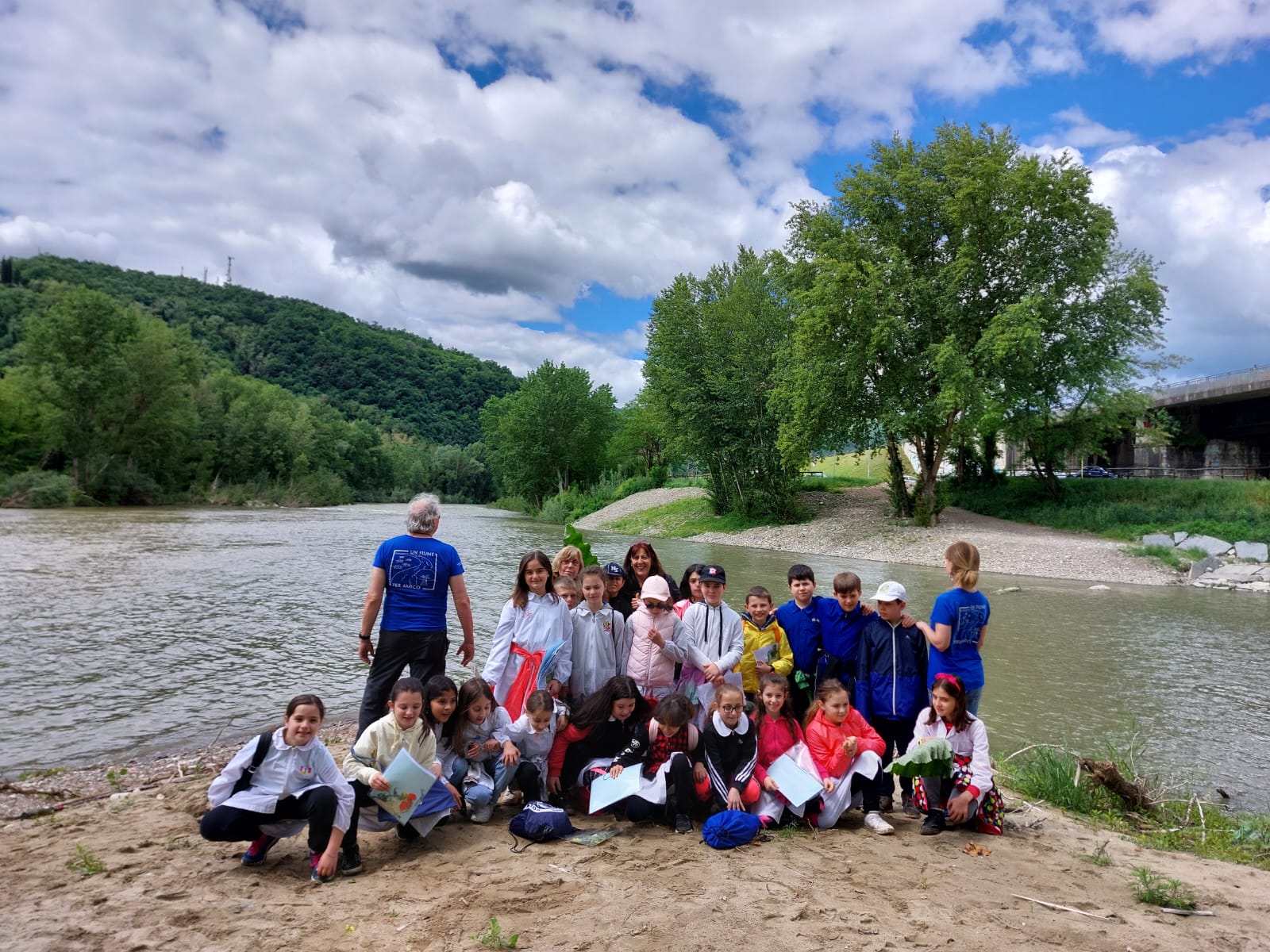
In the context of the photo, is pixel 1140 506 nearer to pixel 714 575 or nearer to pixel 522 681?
pixel 714 575

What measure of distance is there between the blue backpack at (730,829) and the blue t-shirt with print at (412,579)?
7.38 feet

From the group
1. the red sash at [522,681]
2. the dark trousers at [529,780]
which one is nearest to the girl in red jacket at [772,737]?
the dark trousers at [529,780]

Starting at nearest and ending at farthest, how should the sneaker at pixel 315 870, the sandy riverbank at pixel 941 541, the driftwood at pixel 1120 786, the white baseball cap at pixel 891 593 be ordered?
the sneaker at pixel 315 870, the white baseball cap at pixel 891 593, the driftwood at pixel 1120 786, the sandy riverbank at pixel 941 541

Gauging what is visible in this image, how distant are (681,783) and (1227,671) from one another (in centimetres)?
908

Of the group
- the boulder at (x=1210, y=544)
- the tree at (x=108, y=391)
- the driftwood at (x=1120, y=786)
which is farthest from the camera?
the tree at (x=108, y=391)

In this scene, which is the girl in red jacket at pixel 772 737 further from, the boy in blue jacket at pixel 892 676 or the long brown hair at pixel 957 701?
the long brown hair at pixel 957 701

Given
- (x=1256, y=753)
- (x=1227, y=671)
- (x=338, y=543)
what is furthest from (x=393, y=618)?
(x=338, y=543)

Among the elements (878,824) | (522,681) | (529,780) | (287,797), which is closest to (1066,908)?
(878,824)

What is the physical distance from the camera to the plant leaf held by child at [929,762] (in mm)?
4395

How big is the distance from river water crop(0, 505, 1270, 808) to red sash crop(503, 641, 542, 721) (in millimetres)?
3159

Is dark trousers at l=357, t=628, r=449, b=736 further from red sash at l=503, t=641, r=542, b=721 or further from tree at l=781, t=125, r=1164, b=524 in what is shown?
tree at l=781, t=125, r=1164, b=524

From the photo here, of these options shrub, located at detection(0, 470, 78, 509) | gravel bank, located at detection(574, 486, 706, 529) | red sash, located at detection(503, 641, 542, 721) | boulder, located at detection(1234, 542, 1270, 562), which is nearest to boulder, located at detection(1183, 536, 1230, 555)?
boulder, located at detection(1234, 542, 1270, 562)

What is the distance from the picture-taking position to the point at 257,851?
3822 millimetres

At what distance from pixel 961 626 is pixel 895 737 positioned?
0.92 meters
